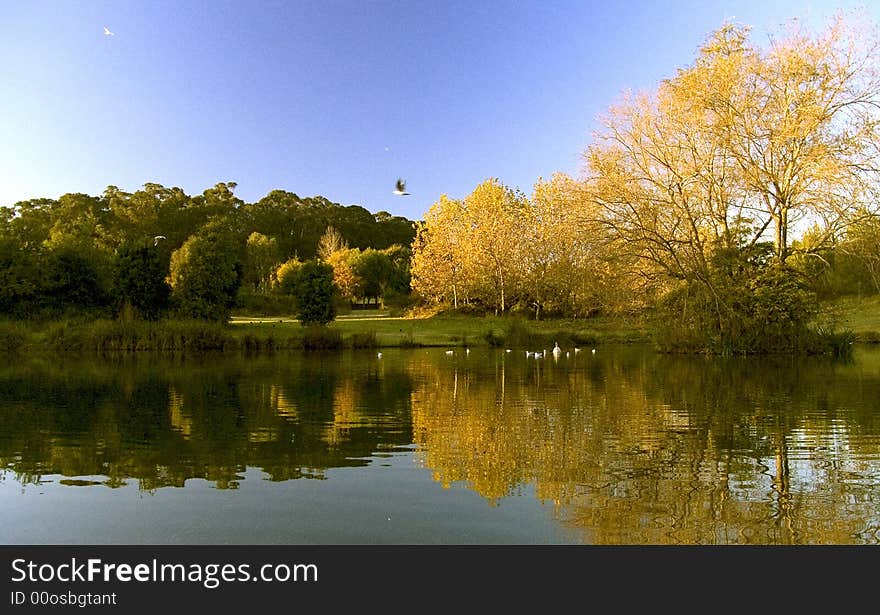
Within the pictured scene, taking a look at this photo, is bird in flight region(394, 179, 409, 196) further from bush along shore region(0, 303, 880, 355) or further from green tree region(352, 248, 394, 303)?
green tree region(352, 248, 394, 303)

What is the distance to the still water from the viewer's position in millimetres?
5648

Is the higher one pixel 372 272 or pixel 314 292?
pixel 372 272

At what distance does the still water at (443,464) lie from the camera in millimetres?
5648

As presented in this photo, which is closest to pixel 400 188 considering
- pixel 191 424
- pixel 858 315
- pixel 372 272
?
pixel 191 424

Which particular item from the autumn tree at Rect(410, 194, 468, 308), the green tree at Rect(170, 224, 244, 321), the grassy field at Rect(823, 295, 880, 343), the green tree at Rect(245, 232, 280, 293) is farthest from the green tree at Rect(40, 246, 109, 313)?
the green tree at Rect(245, 232, 280, 293)

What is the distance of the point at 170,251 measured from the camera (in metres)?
75.6

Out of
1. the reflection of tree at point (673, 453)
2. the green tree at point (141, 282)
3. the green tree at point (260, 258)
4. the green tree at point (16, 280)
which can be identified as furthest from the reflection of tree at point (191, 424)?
the green tree at point (260, 258)

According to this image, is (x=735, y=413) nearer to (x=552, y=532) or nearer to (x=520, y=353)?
(x=552, y=532)

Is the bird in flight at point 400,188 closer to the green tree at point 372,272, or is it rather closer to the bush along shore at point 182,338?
the bush along shore at point 182,338

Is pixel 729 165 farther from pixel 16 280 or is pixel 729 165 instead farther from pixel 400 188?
pixel 16 280

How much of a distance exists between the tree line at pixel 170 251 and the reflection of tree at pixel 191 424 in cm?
1685

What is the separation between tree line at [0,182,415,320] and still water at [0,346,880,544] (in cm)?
2110

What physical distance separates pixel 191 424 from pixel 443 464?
482 centimetres

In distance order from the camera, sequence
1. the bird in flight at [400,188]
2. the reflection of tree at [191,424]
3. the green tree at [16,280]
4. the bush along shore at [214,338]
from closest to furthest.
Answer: the reflection of tree at [191,424], the bird in flight at [400,188], the bush along shore at [214,338], the green tree at [16,280]
